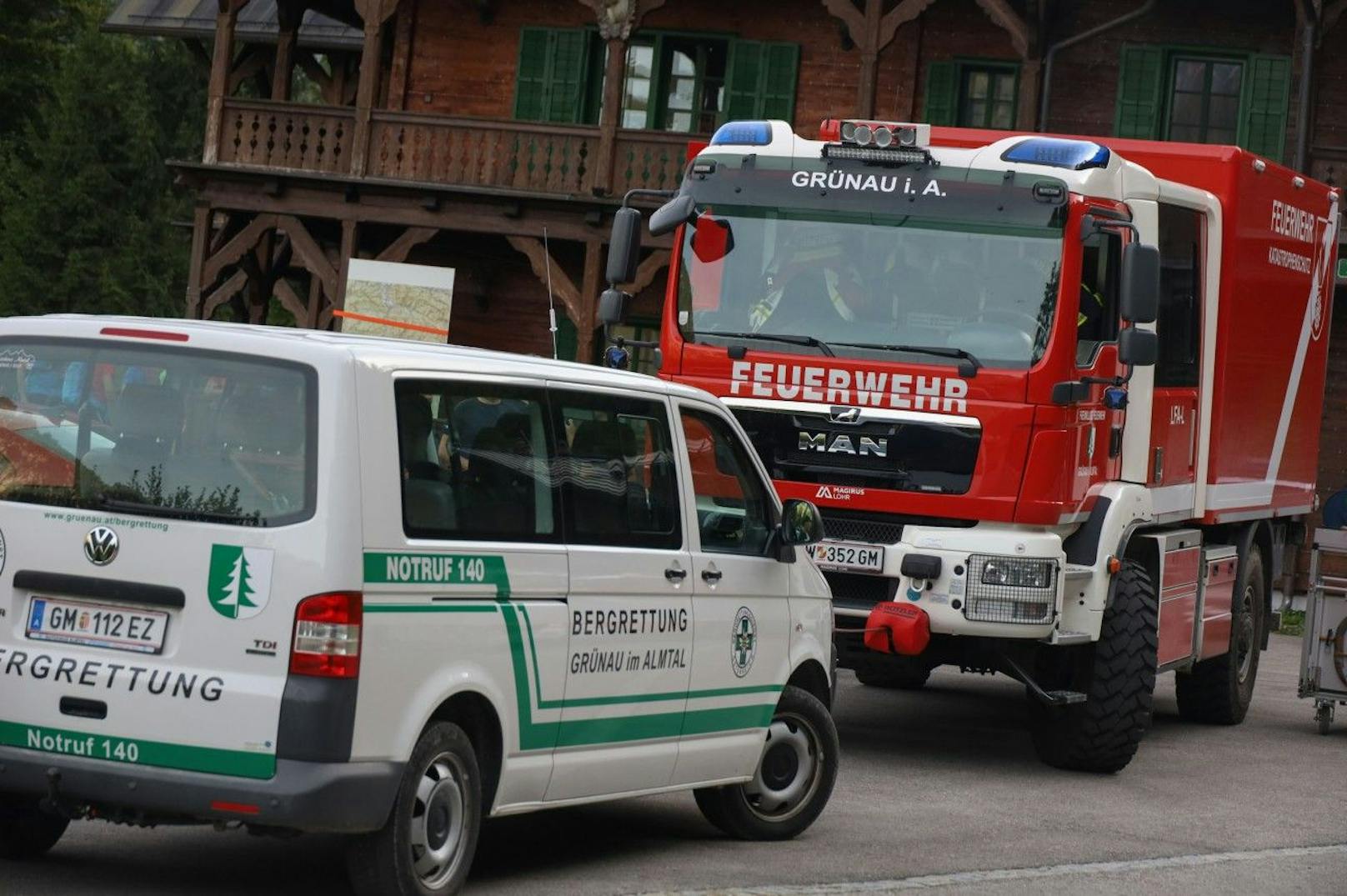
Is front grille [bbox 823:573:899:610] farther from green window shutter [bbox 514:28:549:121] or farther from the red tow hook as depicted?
green window shutter [bbox 514:28:549:121]

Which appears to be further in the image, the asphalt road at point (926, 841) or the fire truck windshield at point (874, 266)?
the fire truck windshield at point (874, 266)

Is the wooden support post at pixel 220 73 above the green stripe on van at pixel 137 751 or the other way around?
above

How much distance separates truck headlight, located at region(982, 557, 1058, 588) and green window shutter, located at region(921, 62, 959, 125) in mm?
16501

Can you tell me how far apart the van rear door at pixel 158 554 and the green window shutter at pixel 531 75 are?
21.8 metres

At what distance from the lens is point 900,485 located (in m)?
10.9

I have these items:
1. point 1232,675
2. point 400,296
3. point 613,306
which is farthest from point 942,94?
point 613,306

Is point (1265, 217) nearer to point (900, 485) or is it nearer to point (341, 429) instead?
point (900, 485)

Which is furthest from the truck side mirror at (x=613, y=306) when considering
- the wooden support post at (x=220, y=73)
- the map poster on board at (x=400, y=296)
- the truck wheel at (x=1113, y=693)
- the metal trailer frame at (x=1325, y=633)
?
the wooden support post at (x=220, y=73)

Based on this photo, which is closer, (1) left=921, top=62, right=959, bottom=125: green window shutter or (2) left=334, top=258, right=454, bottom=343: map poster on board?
(2) left=334, top=258, right=454, bottom=343: map poster on board

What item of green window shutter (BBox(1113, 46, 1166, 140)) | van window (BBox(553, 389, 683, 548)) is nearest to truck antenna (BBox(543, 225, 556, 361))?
van window (BBox(553, 389, 683, 548))

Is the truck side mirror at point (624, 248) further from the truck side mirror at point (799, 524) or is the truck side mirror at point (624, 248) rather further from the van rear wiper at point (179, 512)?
the van rear wiper at point (179, 512)

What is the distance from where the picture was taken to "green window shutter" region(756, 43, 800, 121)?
27312 mm

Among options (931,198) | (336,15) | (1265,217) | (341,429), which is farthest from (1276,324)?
(336,15)

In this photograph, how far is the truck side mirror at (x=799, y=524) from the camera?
838cm
